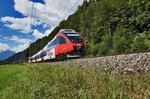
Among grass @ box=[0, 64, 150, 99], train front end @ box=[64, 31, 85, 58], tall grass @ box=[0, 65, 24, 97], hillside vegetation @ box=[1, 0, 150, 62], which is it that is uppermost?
hillside vegetation @ box=[1, 0, 150, 62]

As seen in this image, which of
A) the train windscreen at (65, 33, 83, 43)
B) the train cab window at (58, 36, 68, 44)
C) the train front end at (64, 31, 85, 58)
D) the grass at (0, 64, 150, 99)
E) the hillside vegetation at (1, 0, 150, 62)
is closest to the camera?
the grass at (0, 64, 150, 99)

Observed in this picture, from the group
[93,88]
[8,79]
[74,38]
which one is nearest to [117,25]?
[74,38]

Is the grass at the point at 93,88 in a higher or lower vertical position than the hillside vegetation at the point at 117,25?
lower

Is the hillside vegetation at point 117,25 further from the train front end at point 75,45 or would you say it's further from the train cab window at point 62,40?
the train cab window at point 62,40

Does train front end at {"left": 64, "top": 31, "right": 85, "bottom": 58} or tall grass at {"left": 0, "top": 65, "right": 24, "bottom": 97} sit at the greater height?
train front end at {"left": 64, "top": 31, "right": 85, "bottom": 58}

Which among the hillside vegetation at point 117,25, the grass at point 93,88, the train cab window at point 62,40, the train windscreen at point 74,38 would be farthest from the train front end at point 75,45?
the hillside vegetation at point 117,25

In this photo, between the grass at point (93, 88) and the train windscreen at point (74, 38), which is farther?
the train windscreen at point (74, 38)

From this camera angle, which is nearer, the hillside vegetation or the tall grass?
the tall grass

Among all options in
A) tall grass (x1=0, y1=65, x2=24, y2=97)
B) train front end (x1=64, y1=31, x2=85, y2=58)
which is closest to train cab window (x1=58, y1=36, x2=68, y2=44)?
train front end (x1=64, y1=31, x2=85, y2=58)

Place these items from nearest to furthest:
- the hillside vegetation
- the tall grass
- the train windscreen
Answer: the tall grass → the train windscreen → the hillside vegetation

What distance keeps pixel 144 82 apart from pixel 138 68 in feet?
2.78

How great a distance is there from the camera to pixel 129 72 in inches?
112

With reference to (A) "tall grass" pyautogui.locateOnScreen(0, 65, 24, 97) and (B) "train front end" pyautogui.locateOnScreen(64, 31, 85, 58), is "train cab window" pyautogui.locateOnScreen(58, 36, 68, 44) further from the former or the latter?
(A) "tall grass" pyautogui.locateOnScreen(0, 65, 24, 97)

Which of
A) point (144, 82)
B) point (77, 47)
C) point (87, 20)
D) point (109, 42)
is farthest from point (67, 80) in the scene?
point (87, 20)
